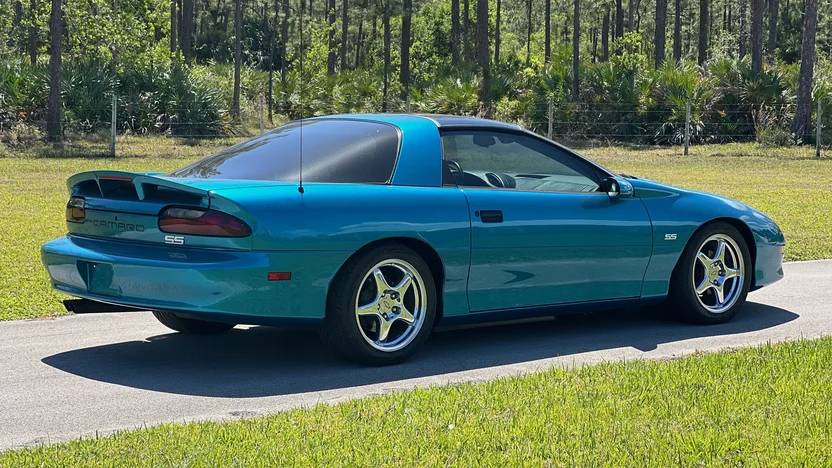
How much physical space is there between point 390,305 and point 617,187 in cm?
181

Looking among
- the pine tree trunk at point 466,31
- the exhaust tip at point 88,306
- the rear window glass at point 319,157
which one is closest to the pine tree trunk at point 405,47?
the pine tree trunk at point 466,31

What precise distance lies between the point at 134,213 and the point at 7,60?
2749 cm

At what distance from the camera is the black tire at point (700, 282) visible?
7.26m

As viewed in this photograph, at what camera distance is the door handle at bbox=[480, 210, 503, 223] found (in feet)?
20.5

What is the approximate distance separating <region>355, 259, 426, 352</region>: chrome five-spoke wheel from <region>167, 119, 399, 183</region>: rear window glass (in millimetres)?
523

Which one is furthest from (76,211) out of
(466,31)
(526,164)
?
(466,31)

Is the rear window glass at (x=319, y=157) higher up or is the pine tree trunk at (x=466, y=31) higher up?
the pine tree trunk at (x=466, y=31)

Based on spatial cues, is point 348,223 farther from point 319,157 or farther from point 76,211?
point 76,211

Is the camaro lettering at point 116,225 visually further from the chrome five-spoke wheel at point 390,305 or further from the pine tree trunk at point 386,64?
the pine tree trunk at point 386,64

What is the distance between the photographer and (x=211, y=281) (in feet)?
17.8

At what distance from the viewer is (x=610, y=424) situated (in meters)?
4.59

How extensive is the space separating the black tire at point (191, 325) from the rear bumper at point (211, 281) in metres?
0.99

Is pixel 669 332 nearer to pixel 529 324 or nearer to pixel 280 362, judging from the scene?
A: pixel 529 324

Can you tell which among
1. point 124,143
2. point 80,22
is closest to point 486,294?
point 124,143
